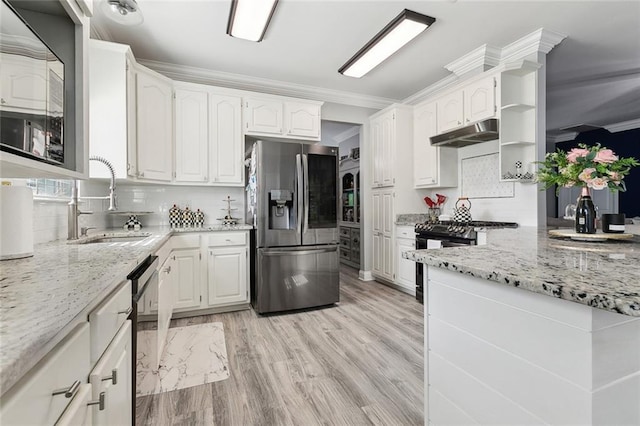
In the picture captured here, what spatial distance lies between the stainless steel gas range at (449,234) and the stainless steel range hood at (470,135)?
3.12 ft

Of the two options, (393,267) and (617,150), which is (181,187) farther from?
(617,150)

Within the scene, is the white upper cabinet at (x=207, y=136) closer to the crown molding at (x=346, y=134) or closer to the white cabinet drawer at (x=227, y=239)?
the white cabinet drawer at (x=227, y=239)

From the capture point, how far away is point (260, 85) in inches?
156

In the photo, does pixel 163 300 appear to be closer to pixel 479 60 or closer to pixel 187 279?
pixel 187 279

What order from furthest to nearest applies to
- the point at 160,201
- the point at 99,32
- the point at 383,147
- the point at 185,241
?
the point at 383,147 < the point at 160,201 < the point at 185,241 < the point at 99,32

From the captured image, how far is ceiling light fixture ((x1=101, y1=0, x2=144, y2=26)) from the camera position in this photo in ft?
6.70

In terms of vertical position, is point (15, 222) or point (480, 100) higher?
point (480, 100)

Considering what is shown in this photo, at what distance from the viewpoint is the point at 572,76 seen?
3.88 metres

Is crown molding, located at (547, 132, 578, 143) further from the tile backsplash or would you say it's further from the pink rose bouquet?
the tile backsplash

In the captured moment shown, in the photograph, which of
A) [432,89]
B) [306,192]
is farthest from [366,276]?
[432,89]

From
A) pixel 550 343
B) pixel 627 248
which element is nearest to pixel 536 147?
pixel 627 248

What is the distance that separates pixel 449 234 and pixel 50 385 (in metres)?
3.21

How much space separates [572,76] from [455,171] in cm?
192

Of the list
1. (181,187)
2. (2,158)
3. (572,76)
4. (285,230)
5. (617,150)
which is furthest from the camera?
(617,150)
